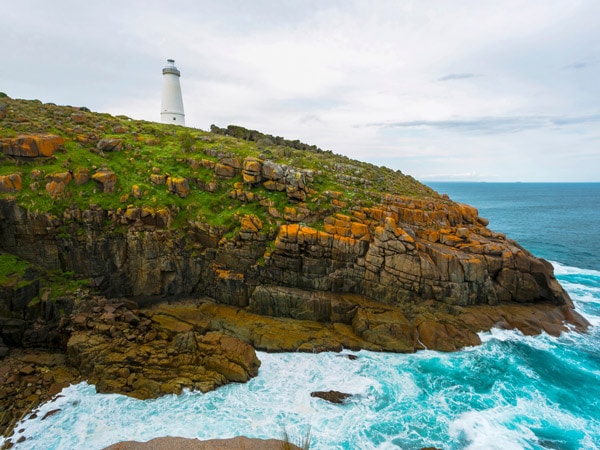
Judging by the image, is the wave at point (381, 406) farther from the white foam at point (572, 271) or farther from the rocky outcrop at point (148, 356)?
the white foam at point (572, 271)

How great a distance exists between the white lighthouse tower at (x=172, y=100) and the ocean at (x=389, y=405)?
42591mm

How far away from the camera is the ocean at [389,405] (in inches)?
643

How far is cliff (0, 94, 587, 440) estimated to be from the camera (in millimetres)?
23750

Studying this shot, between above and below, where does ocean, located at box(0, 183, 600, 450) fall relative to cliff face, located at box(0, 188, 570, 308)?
below

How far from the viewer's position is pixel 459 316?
25266 millimetres

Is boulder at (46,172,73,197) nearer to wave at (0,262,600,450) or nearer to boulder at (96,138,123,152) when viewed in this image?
→ boulder at (96,138,123,152)

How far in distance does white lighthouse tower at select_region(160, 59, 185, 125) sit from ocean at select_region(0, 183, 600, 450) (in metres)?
42.6

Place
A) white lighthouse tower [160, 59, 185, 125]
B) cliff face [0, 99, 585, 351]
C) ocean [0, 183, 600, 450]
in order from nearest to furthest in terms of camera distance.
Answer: ocean [0, 183, 600, 450], cliff face [0, 99, 585, 351], white lighthouse tower [160, 59, 185, 125]

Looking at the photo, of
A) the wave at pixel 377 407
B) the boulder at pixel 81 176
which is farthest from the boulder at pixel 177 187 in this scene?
the wave at pixel 377 407

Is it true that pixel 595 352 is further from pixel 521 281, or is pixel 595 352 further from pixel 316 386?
pixel 316 386

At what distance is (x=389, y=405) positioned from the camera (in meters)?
18.7

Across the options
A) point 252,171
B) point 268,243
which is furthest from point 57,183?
point 268,243

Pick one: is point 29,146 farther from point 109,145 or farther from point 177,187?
point 177,187

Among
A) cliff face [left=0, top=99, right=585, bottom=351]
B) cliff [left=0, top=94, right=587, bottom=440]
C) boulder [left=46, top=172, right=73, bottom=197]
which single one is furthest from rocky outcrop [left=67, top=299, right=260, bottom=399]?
boulder [left=46, top=172, right=73, bottom=197]
